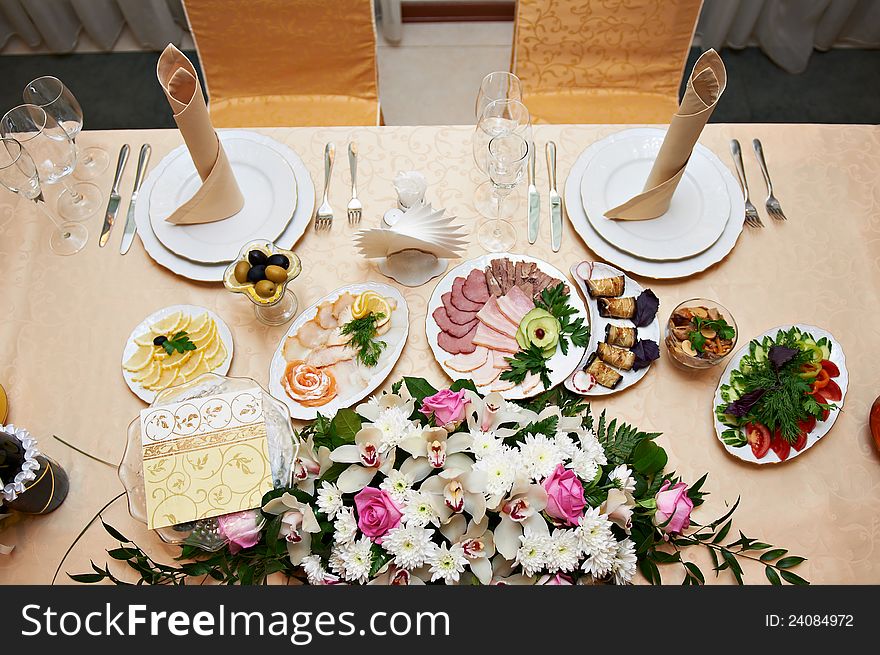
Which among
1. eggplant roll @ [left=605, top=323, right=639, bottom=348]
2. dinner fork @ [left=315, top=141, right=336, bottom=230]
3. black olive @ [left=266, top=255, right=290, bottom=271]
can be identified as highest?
dinner fork @ [left=315, top=141, right=336, bottom=230]

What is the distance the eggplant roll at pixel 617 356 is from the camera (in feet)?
4.10

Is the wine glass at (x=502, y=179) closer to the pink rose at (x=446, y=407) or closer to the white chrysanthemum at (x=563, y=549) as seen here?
the pink rose at (x=446, y=407)

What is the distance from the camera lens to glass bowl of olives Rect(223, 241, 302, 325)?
1.24 m

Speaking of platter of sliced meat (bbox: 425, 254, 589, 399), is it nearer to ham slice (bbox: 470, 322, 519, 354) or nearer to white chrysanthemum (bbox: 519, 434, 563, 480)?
ham slice (bbox: 470, 322, 519, 354)

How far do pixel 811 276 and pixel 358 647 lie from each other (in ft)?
3.71

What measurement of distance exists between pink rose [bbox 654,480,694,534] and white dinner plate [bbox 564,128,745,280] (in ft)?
1.56

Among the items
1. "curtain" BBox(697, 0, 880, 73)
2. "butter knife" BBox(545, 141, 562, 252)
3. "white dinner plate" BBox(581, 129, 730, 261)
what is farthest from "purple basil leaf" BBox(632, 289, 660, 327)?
"curtain" BBox(697, 0, 880, 73)

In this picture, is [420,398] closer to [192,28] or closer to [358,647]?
[358,647]

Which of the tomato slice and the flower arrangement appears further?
the tomato slice

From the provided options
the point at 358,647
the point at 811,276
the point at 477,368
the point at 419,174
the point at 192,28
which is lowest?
the point at 358,647

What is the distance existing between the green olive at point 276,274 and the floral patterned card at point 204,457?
24 centimetres

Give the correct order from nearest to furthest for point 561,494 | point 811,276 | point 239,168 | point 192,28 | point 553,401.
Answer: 1. point 561,494
2. point 553,401
3. point 811,276
4. point 239,168
5. point 192,28

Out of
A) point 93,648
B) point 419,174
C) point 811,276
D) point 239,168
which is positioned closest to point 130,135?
point 239,168

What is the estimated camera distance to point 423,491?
954mm
